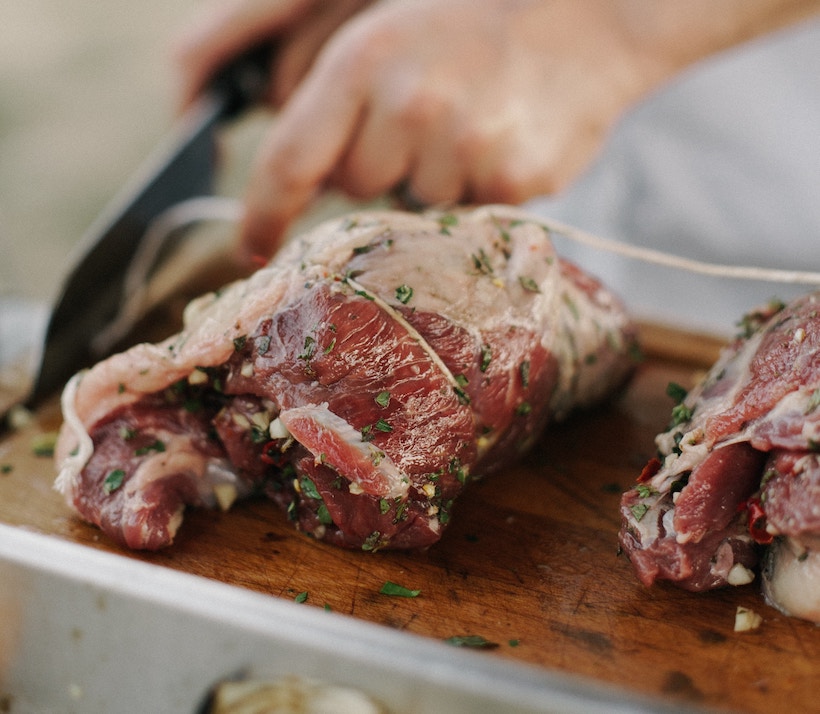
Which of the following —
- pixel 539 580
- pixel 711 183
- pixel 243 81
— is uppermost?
pixel 243 81

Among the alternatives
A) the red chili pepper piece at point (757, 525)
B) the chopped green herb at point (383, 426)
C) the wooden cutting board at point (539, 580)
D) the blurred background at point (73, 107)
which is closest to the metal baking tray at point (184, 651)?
the wooden cutting board at point (539, 580)

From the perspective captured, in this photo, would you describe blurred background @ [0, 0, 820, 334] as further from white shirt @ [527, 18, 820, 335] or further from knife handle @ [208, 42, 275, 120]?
knife handle @ [208, 42, 275, 120]

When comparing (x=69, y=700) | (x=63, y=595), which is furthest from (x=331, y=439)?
(x=69, y=700)

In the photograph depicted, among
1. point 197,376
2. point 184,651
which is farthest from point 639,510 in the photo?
point 197,376

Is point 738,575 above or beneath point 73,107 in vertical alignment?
above

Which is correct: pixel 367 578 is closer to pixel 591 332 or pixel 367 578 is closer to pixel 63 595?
pixel 63 595

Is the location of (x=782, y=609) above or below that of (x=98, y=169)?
above

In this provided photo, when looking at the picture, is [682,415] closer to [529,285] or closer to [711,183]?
[529,285]
